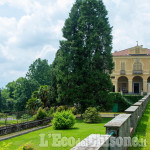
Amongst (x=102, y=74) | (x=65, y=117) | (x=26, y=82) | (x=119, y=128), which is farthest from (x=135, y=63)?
(x=119, y=128)

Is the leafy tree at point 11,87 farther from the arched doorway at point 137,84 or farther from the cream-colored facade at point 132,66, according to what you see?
the arched doorway at point 137,84

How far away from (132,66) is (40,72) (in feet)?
91.7

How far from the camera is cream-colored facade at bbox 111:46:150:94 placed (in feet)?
158

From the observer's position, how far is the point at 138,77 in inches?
2014

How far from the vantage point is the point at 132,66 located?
48750 millimetres

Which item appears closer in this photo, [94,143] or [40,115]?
[94,143]

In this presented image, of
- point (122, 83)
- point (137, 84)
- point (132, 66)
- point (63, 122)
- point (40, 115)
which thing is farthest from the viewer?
point (122, 83)

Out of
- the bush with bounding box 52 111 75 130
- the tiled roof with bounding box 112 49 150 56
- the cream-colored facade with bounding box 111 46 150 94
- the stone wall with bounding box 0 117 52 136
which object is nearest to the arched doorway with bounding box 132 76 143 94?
the cream-colored facade with bounding box 111 46 150 94

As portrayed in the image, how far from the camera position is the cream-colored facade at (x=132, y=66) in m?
48.1

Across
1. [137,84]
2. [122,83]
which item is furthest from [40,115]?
[137,84]

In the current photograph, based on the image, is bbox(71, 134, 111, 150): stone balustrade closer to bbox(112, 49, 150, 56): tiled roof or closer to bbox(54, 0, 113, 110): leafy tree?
bbox(54, 0, 113, 110): leafy tree

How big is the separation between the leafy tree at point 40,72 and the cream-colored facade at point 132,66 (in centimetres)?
2220

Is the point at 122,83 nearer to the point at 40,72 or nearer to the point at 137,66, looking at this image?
the point at 137,66

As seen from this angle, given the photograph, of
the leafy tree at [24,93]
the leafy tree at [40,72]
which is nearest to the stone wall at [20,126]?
the leafy tree at [24,93]
